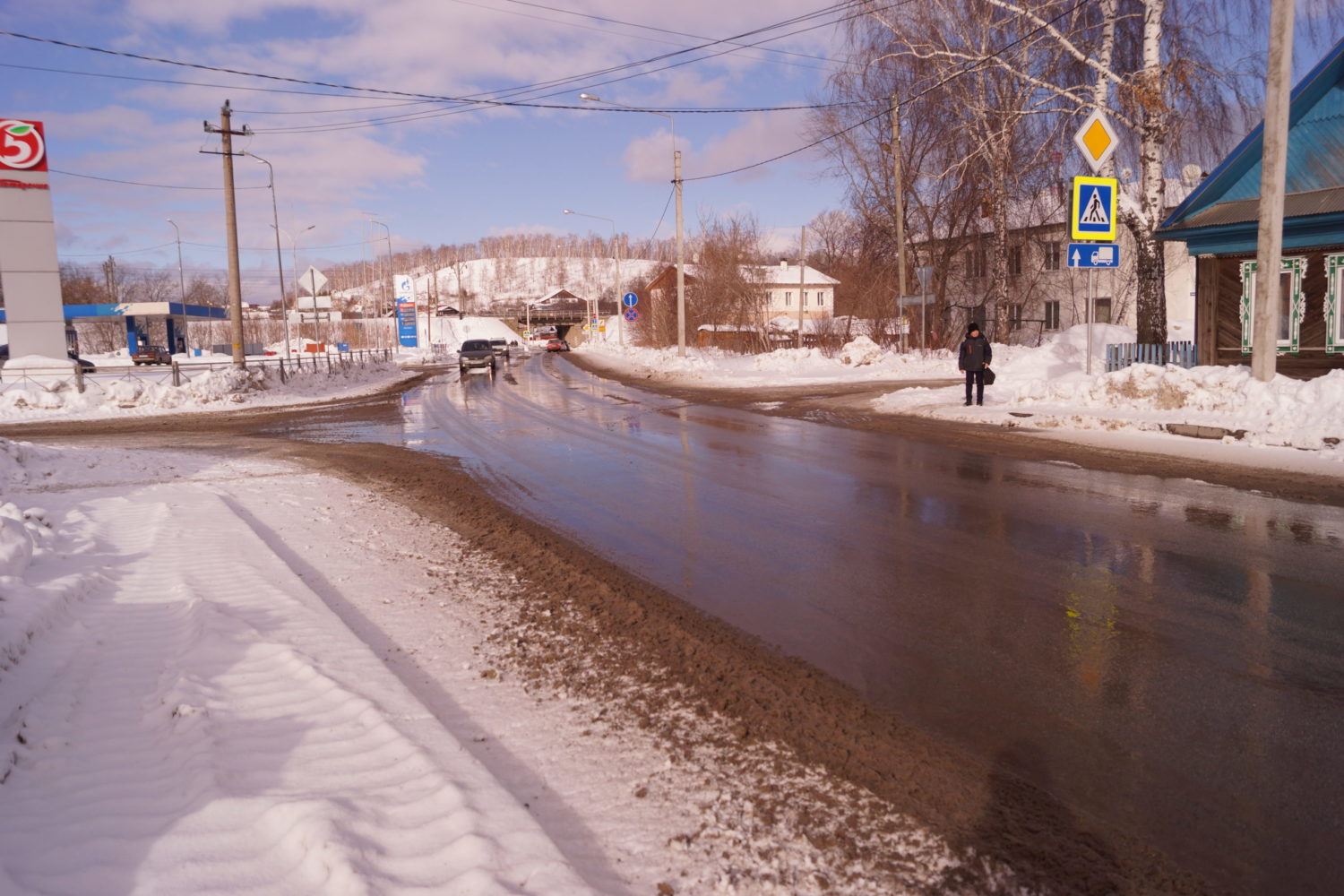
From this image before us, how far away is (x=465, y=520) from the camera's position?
904 cm

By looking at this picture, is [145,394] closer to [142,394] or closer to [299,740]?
[142,394]

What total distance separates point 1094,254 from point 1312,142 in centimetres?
831

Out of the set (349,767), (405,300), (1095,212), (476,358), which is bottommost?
(349,767)

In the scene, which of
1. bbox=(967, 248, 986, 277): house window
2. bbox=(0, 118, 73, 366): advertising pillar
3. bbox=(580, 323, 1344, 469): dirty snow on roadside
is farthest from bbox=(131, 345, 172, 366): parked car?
bbox=(580, 323, 1344, 469): dirty snow on roadside

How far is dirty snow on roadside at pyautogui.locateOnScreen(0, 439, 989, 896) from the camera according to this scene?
2.97 metres

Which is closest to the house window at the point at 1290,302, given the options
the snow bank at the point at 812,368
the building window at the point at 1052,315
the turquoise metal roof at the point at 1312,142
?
the turquoise metal roof at the point at 1312,142

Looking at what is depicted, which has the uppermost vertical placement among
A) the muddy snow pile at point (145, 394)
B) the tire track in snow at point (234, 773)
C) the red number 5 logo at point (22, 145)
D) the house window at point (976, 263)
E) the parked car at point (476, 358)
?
the red number 5 logo at point (22, 145)

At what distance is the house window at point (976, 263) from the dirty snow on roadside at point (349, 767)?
47.1 metres

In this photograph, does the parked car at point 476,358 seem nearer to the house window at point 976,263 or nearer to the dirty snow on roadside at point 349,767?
the house window at point 976,263

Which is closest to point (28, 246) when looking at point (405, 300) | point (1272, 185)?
point (405, 300)

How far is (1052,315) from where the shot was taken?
49.6 m

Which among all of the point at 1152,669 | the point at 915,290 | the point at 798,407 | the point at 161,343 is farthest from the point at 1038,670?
the point at 161,343

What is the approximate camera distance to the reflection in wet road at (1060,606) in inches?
139

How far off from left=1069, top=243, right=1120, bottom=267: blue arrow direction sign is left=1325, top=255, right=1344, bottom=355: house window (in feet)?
23.2
